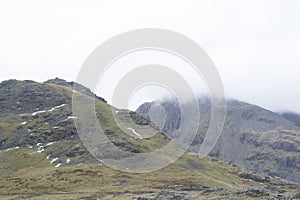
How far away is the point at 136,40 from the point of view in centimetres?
6688

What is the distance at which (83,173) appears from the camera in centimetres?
12200

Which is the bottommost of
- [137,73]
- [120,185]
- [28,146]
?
[120,185]

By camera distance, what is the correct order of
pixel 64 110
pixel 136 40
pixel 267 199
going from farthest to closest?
pixel 64 110
pixel 136 40
pixel 267 199

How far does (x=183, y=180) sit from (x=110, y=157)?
113ft

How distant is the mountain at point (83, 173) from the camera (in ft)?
303

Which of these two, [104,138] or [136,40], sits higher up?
[136,40]

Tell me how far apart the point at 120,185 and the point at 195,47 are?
60.1 m

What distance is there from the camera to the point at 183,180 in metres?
121

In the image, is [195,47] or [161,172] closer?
[195,47]

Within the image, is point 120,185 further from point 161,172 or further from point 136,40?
point 136,40

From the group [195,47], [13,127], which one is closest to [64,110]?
[13,127]

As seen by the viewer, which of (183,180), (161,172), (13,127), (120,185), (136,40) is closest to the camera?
(136,40)

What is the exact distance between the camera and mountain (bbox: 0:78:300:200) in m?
92.3

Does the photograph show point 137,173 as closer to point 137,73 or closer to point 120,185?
point 120,185
